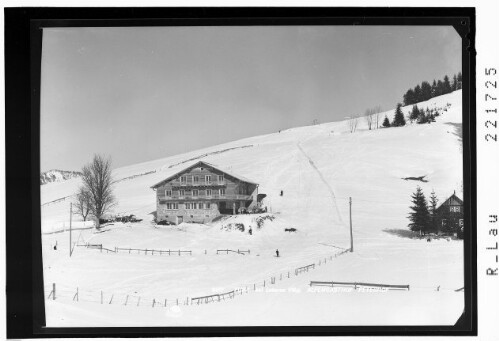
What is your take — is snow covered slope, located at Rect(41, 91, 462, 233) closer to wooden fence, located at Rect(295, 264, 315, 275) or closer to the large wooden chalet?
the large wooden chalet

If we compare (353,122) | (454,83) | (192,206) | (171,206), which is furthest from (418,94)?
(171,206)

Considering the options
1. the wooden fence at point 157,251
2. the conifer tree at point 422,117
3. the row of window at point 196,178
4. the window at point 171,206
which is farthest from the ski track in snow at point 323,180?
the wooden fence at point 157,251

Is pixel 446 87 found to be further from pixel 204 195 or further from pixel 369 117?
pixel 204 195

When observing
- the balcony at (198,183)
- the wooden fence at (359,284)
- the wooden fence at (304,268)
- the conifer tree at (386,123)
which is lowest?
the wooden fence at (359,284)

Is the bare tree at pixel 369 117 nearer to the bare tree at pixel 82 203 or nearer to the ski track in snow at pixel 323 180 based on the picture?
the ski track in snow at pixel 323 180

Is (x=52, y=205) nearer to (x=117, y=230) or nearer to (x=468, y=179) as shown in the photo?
(x=117, y=230)

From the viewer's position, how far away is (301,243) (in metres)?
4.55

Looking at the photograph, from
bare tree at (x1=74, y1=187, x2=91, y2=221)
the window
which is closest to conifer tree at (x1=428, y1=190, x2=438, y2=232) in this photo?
the window

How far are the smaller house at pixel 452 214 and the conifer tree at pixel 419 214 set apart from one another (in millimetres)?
131

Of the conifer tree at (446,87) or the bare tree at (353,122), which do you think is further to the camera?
the bare tree at (353,122)

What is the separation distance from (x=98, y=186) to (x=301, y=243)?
7.02 feet

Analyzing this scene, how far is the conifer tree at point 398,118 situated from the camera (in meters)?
4.59

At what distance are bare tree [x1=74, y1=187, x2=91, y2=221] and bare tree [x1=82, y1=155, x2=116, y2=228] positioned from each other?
1.4 inches
